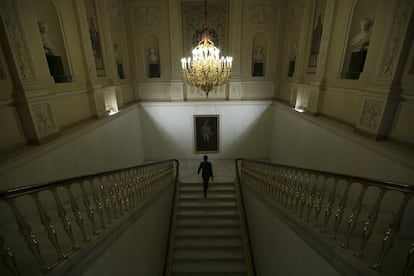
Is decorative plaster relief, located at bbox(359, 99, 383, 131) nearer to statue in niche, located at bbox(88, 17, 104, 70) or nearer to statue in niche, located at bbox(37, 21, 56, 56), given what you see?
statue in niche, located at bbox(37, 21, 56, 56)

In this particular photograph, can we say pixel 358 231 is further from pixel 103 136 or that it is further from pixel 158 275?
pixel 103 136

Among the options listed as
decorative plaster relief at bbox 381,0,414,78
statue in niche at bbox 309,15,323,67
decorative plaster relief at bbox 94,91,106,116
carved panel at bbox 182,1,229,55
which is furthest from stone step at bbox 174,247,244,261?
carved panel at bbox 182,1,229,55

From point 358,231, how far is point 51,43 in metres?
6.42

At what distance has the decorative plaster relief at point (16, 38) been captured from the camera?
3.16 m

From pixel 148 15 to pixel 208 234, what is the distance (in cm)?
830

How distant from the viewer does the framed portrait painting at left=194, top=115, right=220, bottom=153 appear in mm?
9047

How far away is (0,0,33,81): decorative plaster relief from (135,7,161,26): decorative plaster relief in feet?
18.8

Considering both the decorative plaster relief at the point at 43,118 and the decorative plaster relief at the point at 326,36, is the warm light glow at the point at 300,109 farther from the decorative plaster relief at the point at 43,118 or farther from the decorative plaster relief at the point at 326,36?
the decorative plaster relief at the point at 43,118

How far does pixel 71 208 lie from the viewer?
298cm

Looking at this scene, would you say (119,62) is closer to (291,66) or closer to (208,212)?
(208,212)

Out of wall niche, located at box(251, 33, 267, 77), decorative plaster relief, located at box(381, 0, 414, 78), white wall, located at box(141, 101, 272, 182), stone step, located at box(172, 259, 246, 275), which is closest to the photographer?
decorative plaster relief, located at box(381, 0, 414, 78)

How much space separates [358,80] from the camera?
14.8 ft

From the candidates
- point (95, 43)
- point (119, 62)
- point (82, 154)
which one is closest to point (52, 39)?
point (95, 43)

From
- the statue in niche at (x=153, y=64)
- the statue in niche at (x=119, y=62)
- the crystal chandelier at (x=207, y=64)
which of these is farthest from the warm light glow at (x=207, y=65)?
the statue in niche at (x=153, y=64)
